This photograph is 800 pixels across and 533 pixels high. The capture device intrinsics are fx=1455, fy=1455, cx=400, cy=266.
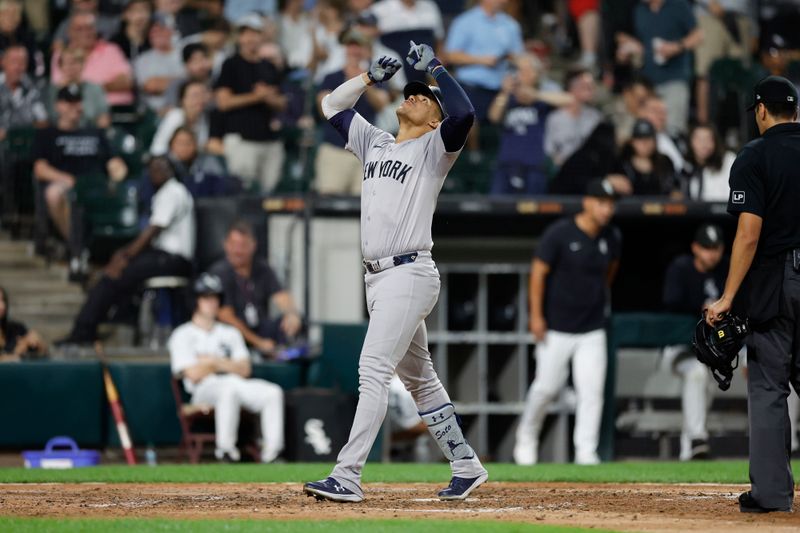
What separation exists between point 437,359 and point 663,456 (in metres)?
1.98

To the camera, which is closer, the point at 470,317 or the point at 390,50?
the point at 470,317

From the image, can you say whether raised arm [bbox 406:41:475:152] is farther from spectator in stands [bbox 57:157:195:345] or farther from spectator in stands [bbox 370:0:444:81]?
spectator in stands [bbox 370:0:444:81]

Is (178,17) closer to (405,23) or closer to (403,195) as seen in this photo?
(405,23)

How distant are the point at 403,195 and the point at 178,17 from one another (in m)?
8.23

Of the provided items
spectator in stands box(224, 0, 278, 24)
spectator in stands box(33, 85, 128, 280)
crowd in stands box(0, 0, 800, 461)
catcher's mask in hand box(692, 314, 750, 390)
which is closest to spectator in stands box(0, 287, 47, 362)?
crowd in stands box(0, 0, 800, 461)

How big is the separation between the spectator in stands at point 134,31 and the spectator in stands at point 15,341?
3465 mm

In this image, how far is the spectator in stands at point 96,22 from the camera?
13.6 meters

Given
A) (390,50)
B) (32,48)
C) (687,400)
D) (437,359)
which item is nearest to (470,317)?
(437,359)

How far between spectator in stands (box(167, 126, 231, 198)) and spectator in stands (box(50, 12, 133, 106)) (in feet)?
4.41

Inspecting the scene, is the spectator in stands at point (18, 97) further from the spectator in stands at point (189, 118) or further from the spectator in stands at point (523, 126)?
the spectator in stands at point (523, 126)

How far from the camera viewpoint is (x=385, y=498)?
6633 mm

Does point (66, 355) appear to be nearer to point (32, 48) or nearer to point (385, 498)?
point (32, 48)

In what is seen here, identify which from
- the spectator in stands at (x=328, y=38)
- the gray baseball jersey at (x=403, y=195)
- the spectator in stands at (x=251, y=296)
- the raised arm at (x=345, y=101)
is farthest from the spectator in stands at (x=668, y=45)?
the gray baseball jersey at (x=403, y=195)

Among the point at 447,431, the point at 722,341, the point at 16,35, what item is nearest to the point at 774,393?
the point at 722,341
